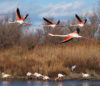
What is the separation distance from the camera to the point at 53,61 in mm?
22516

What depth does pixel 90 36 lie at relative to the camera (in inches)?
1435

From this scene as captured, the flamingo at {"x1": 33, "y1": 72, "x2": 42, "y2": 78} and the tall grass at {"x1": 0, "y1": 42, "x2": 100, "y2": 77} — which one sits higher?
the tall grass at {"x1": 0, "y1": 42, "x2": 100, "y2": 77}

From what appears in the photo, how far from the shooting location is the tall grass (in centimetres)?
2155

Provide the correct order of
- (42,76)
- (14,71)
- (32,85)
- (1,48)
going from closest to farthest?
(32,85), (42,76), (14,71), (1,48)

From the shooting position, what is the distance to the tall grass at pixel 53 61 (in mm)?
21547

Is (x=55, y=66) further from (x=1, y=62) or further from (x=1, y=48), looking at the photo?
(x=1, y=48)

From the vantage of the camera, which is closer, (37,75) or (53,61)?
(37,75)

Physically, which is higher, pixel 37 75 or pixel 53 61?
pixel 53 61

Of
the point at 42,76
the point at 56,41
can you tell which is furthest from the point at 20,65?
the point at 56,41

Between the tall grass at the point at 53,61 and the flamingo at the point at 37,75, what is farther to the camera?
the tall grass at the point at 53,61

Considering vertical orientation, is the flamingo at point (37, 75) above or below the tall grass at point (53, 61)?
below

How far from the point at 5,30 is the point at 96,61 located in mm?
10639

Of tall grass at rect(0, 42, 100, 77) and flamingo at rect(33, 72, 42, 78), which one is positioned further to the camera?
tall grass at rect(0, 42, 100, 77)

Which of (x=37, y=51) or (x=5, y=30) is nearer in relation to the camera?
(x=37, y=51)
